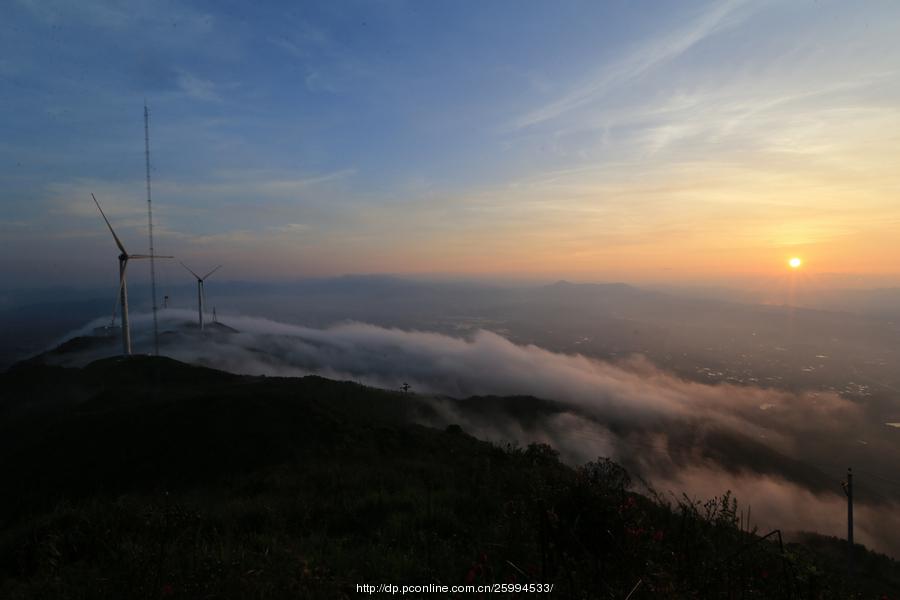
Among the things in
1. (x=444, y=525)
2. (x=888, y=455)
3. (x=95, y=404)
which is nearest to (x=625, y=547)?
(x=444, y=525)

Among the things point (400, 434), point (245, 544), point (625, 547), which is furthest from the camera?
point (400, 434)

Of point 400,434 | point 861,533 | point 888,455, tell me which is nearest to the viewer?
point 400,434

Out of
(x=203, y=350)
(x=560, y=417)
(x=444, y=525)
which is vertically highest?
(x=444, y=525)

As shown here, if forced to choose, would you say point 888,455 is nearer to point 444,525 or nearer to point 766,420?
point 766,420

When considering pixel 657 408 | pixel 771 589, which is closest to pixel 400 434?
pixel 771 589

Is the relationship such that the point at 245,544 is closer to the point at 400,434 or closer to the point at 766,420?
the point at 400,434

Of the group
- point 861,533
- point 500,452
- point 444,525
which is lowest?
point 861,533

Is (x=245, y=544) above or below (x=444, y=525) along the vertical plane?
above

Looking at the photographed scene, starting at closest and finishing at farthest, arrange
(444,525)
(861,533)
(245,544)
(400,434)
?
(245,544) → (444,525) → (400,434) → (861,533)

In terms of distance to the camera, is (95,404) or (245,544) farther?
(95,404)
